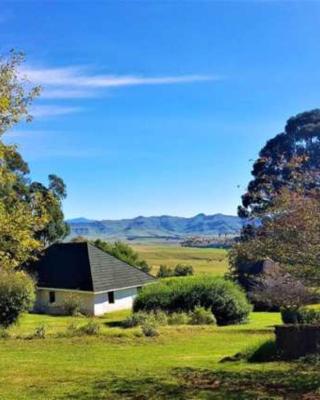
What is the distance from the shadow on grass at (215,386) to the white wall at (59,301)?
33.8 m

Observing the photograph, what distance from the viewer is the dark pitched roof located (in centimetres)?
4834

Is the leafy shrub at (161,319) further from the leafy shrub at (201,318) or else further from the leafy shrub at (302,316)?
the leafy shrub at (302,316)

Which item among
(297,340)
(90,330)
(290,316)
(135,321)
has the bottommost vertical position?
(135,321)

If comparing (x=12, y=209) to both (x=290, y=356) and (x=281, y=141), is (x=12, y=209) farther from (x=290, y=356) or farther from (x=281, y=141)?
(x=281, y=141)

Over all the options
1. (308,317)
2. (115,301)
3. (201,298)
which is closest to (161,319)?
(201,298)

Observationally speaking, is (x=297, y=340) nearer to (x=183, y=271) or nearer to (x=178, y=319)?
(x=178, y=319)

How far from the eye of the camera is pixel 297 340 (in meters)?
15.2

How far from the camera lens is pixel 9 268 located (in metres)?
13.7

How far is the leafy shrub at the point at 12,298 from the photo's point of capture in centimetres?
3014

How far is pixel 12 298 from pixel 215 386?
20517 millimetres

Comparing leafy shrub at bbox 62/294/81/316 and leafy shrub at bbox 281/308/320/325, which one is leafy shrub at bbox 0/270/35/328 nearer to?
leafy shrub at bbox 281/308/320/325

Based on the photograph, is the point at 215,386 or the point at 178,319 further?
the point at 178,319

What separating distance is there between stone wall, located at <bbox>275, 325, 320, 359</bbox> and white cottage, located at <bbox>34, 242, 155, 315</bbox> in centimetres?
3191

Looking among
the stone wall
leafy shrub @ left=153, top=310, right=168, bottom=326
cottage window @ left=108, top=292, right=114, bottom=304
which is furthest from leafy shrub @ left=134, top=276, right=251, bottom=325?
the stone wall
